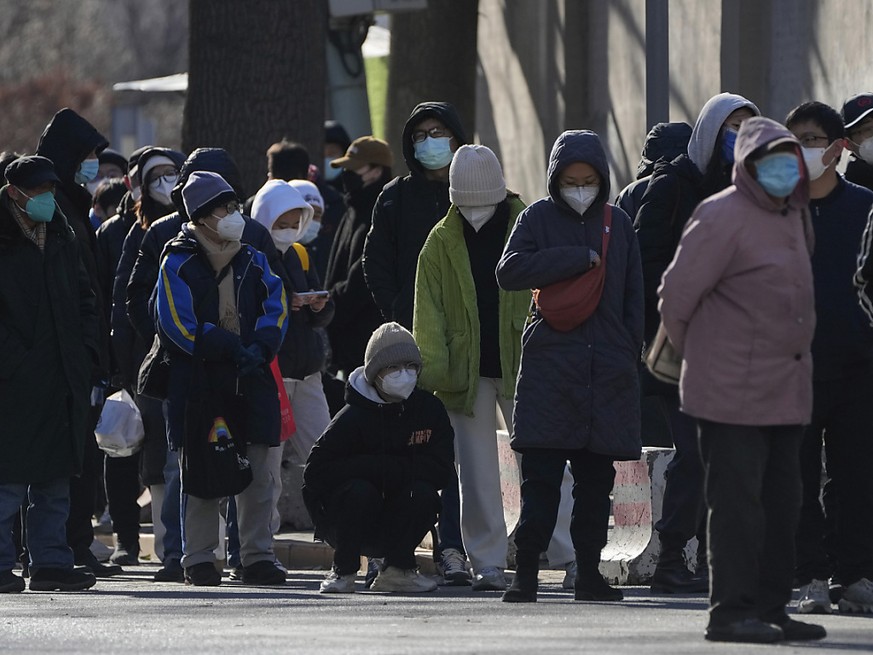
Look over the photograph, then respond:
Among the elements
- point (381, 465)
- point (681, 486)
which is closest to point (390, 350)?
point (381, 465)

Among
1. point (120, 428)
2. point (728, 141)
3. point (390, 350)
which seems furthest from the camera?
point (120, 428)

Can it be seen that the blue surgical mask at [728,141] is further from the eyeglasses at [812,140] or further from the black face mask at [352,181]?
the black face mask at [352,181]

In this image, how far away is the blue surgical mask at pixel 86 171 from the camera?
1241 centimetres

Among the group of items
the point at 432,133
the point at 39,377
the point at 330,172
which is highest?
the point at 330,172

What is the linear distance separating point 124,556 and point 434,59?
7936mm

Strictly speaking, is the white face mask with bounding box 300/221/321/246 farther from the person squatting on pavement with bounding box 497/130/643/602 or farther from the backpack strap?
the person squatting on pavement with bounding box 497/130/643/602

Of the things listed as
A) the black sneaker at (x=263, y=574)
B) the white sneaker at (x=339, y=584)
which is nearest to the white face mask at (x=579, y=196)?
the white sneaker at (x=339, y=584)

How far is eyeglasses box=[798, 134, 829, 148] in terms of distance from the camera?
375 inches

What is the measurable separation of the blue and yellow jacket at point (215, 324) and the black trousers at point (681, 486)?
1.96 metres

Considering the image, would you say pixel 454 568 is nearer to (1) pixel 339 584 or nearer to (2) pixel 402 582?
(2) pixel 402 582

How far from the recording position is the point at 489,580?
10.8m

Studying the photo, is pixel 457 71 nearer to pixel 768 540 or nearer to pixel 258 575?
pixel 258 575

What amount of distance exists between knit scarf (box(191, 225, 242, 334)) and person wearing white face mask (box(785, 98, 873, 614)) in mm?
2993

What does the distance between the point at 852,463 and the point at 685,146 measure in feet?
6.66
